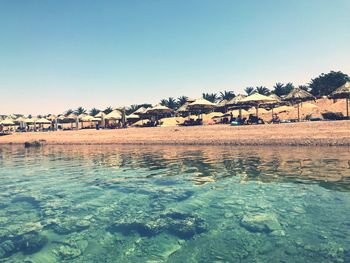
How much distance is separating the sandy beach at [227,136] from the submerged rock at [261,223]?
50.7 feet

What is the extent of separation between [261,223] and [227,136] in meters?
19.3

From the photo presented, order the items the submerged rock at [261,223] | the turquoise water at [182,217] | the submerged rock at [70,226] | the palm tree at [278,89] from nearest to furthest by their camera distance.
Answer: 1. the turquoise water at [182,217]
2. the submerged rock at [261,223]
3. the submerged rock at [70,226]
4. the palm tree at [278,89]

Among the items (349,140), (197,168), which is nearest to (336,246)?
(197,168)

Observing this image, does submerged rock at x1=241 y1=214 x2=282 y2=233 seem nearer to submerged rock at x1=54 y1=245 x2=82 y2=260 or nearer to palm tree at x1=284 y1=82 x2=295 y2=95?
submerged rock at x1=54 y1=245 x2=82 y2=260

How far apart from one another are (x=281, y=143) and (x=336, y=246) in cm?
1778

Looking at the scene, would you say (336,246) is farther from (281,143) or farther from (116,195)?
(281,143)

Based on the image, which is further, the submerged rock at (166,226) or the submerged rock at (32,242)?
the submerged rock at (166,226)

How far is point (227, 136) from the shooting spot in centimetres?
2550

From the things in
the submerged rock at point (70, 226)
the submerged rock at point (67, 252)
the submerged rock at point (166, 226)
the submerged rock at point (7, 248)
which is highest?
the submerged rock at point (7, 248)

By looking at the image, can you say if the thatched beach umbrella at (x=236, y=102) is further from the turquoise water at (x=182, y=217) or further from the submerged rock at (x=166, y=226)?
the submerged rock at (x=166, y=226)

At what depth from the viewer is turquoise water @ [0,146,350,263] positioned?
16.8 feet

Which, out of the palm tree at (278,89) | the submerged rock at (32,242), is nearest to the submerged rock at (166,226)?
the submerged rock at (32,242)

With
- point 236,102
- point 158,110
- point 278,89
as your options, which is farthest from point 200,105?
point 278,89

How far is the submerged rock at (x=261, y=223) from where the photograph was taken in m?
6.04
